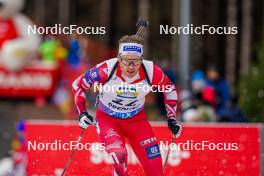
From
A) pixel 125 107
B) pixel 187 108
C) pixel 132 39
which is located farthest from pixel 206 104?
pixel 132 39

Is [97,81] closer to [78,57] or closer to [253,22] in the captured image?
[78,57]

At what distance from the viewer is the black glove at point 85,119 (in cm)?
773

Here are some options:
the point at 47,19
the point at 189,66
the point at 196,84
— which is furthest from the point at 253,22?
the point at 47,19

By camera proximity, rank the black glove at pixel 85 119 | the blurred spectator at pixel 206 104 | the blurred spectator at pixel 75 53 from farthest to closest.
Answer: the blurred spectator at pixel 206 104, the blurred spectator at pixel 75 53, the black glove at pixel 85 119

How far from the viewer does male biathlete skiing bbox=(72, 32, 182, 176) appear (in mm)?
7605

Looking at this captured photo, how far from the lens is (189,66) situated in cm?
934

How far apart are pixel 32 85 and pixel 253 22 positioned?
6445 mm

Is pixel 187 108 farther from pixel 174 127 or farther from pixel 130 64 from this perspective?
pixel 130 64

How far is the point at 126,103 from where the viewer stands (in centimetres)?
773

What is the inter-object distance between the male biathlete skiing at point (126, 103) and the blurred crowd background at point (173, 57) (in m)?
0.35

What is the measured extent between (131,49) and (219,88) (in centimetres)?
390

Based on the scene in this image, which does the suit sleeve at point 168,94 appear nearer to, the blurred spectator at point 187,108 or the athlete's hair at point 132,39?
the athlete's hair at point 132,39

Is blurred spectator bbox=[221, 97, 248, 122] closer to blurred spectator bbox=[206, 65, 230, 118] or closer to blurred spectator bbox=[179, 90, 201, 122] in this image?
blurred spectator bbox=[206, 65, 230, 118]

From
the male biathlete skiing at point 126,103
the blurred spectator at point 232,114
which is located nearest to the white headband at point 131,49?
the male biathlete skiing at point 126,103
